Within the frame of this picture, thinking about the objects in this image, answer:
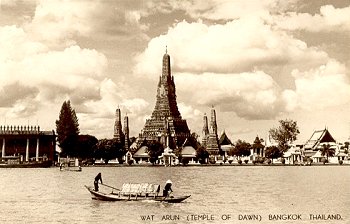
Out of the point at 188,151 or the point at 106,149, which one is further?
the point at 188,151

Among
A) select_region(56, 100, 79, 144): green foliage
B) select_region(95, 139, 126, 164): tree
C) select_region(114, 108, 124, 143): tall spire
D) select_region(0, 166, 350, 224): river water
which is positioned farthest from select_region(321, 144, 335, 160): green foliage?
select_region(0, 166, 350, 224): river water

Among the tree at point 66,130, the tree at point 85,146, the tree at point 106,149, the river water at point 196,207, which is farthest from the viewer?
the tree at point 106,149

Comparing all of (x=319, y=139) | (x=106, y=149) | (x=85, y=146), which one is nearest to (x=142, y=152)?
(x=106, y=149)

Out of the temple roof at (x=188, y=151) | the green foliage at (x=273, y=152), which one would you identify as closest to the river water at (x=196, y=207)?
the green foliage at (x=273, y=152)

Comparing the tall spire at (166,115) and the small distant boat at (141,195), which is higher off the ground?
the tall spire at (166,115)

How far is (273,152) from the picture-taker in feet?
383

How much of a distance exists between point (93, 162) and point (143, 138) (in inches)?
945

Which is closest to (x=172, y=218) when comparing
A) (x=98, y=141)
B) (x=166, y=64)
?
(x=98, y=141)

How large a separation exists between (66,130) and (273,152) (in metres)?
43.1

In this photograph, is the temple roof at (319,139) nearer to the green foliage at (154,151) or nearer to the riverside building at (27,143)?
the green foliage at (154,151)

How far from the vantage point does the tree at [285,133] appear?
117 meters

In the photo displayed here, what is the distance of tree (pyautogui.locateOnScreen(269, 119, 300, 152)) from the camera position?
384 ft

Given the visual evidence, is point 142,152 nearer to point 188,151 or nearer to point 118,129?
point 188,151

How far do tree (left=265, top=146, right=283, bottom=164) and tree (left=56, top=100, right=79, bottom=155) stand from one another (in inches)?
1612
